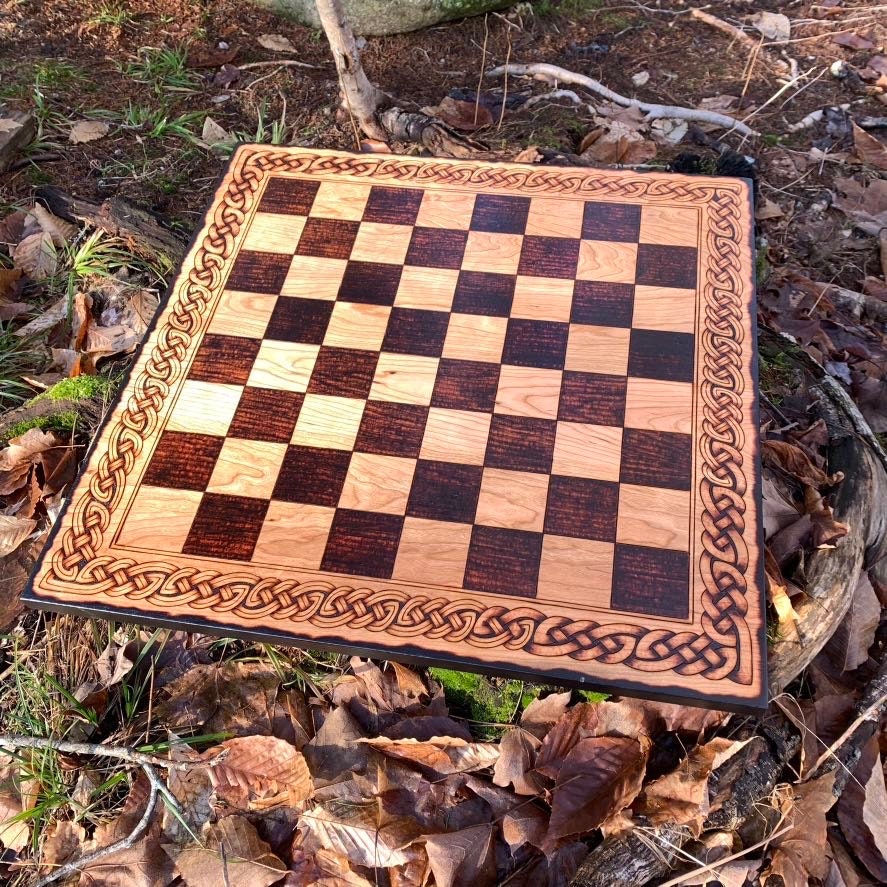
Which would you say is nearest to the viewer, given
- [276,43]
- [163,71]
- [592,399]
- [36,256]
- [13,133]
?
[592,399]

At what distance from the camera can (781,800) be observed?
205 cm

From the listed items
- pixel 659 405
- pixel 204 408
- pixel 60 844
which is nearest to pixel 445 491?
pixel 659 405

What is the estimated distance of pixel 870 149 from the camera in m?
4.10

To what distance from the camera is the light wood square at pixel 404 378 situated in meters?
2.21

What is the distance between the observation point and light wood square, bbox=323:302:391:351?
2.34m

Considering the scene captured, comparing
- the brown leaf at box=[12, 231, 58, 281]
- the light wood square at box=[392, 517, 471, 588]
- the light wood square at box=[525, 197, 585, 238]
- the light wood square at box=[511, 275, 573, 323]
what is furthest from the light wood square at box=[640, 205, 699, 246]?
the brown leaf at box=[12, 231, 58, 281]

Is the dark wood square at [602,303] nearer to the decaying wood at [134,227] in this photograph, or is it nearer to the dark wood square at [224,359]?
the dark wood square at [224,359]

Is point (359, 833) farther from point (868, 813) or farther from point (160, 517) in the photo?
point (868, 813)

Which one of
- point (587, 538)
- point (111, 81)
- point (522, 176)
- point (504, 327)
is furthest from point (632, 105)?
point (587, 538)

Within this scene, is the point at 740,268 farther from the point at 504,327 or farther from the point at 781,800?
the point at 781,800

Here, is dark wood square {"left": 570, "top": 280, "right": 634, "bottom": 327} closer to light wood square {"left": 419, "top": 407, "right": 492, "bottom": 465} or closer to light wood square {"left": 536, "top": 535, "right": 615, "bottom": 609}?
light wood square {"left": 419, "top": 407, "right": 492, "bottom": 465}

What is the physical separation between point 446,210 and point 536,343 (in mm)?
671

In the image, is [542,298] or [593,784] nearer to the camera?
[593,784]

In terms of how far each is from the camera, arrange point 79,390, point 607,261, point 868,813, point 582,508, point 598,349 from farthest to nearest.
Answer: point 79,390 < point 607,261 < point 598,349 < point 868,813 < point 582,508
